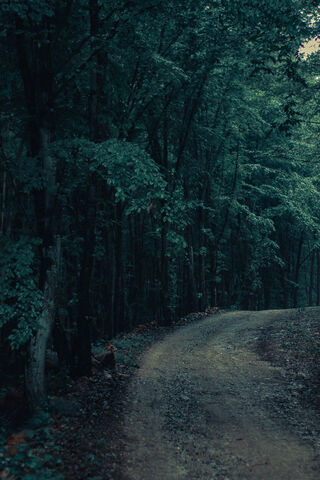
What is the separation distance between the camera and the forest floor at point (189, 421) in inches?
232

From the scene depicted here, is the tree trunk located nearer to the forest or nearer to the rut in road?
the forest

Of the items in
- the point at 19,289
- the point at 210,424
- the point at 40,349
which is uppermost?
the point at 19,289

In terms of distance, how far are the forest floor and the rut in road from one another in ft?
0.06

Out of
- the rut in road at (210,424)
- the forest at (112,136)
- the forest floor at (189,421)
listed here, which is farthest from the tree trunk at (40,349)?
the rut in road at (210,424)

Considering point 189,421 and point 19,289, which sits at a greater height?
point 19,289

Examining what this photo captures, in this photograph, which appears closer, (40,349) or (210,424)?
(210,424)

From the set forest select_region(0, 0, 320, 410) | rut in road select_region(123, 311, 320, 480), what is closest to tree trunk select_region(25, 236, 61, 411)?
forest select_region(0, 0, 320, 410)

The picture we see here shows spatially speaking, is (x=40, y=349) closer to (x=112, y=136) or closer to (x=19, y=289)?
(x=19, y=289)

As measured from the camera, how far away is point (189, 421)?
778 centimetres

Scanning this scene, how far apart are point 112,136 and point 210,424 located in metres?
9.84

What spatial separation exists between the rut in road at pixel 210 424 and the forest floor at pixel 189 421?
2cm

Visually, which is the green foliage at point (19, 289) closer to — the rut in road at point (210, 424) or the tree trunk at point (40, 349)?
the tree trunk at point (40, 349)

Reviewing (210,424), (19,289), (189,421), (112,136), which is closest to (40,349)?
(19,289)

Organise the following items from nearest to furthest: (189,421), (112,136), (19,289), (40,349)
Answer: (19,289), (189,421), (40,349), (112,136)
